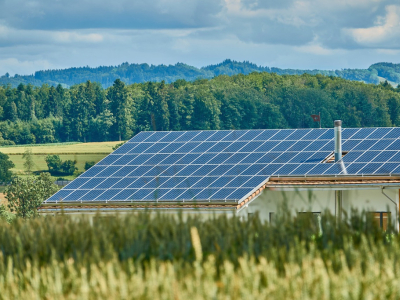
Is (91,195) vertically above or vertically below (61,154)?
below

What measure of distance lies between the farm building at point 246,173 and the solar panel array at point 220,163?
4 cm

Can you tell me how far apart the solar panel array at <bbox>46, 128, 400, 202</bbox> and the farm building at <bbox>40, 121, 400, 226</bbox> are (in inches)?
1.6

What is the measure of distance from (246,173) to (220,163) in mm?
1771

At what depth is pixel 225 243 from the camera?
10.4 metres

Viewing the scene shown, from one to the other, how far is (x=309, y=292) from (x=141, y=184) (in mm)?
21833

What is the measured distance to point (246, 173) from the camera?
98.2 ft

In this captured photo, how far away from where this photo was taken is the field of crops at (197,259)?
8469 mm

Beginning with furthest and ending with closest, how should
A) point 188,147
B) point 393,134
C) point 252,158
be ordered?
point 188,147, point 393,134, point 252,158

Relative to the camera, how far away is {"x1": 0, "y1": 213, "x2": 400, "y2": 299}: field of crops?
27.8 feet

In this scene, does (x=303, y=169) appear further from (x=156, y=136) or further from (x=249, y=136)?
(x=156, y=136)

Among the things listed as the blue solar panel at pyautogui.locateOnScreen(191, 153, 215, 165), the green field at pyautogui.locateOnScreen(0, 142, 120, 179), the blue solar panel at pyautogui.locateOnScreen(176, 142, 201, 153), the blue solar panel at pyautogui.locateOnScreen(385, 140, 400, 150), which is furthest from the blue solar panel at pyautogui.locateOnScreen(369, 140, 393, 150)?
the green field at pyautogui.locateOnScreen(0, 142, 120, 179)

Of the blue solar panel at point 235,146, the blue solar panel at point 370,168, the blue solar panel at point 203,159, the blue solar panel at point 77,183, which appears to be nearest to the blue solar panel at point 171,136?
the blue solar panel at point 235,146

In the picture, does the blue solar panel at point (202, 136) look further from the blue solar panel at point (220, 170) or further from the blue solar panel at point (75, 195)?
the blue solar panel at point (75, 195)

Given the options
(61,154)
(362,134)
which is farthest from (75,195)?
(61,154)
